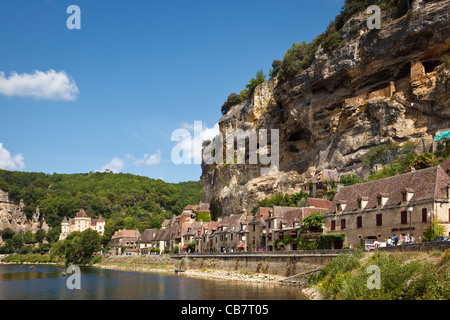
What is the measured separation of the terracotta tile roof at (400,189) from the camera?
34656mm

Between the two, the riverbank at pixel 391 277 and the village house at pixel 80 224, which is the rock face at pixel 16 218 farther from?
the riverbank at pixel 391 277

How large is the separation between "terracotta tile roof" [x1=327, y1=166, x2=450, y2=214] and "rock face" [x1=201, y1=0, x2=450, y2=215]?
833 inches

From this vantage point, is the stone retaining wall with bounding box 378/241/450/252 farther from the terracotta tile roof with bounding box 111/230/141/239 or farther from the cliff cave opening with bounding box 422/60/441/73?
the terracotta tile roof with bounding box 111/230/141/239

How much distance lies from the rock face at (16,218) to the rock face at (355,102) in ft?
379

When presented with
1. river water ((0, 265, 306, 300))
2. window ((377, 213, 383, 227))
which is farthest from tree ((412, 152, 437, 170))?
river water ((0, 265, 306, 300))

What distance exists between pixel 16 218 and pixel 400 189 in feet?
576

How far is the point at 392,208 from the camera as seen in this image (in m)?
36.9

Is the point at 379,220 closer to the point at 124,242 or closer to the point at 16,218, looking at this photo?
the point at 124,242

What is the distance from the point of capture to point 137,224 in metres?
140

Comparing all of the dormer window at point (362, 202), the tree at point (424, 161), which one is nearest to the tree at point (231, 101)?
the tree at point (424, 161)

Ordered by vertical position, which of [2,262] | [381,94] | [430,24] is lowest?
[2,262]

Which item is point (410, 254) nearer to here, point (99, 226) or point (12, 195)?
point (99, 226)
